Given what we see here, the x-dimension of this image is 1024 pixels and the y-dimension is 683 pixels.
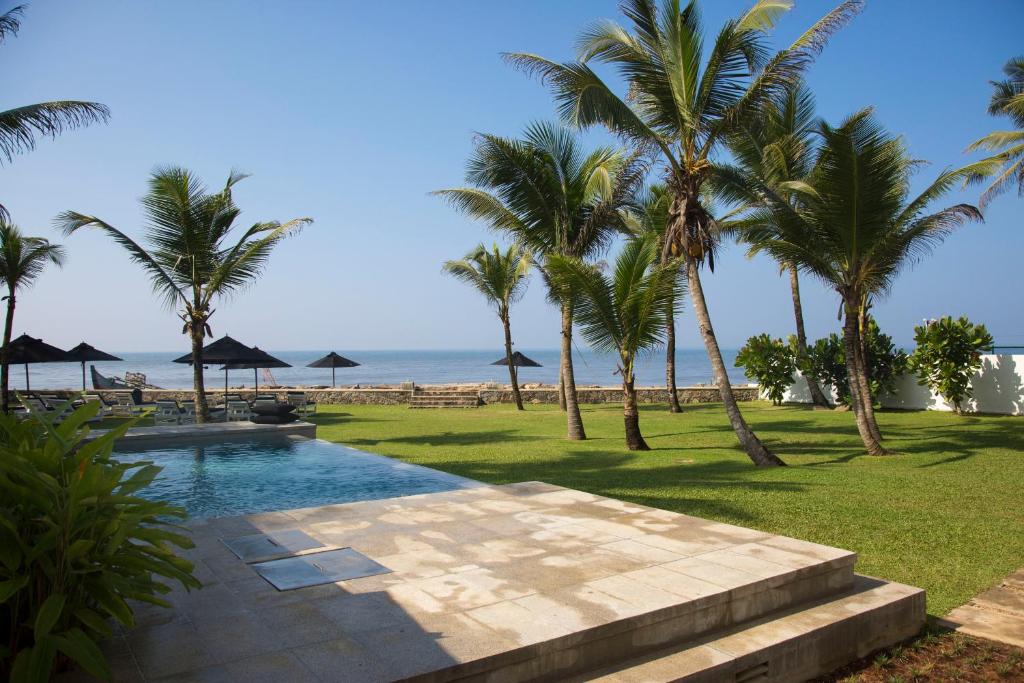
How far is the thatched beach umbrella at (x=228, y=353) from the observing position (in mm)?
18047

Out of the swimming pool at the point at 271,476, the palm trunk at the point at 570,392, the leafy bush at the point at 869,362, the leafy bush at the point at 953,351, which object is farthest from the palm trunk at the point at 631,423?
the leafy bush at the point at 953,351

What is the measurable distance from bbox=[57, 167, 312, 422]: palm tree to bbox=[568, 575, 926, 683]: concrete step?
14.0 m

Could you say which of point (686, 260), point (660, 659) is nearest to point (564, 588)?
point (660, 659)

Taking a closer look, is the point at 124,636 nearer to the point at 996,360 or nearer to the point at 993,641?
the point at 993,641

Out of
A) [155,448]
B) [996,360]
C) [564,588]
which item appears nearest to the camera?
[564,588]

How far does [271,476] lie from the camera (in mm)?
10039

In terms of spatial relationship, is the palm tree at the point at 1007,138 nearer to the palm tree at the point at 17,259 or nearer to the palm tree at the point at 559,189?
→ the palm tree at the point at 559,189

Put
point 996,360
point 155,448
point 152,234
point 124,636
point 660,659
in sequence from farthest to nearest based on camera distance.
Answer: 1. point 996,360
2. point 152,234
3. point 155,448
4. point 660,659
5. point 124,636

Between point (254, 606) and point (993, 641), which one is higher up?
point (254, 606)

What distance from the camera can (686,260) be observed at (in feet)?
37.8

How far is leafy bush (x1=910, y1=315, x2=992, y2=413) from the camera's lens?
17.4 meters

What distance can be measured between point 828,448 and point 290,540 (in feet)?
34.9

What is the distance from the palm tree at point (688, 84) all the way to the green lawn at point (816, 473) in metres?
1.75

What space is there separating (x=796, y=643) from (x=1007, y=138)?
21.8 m
